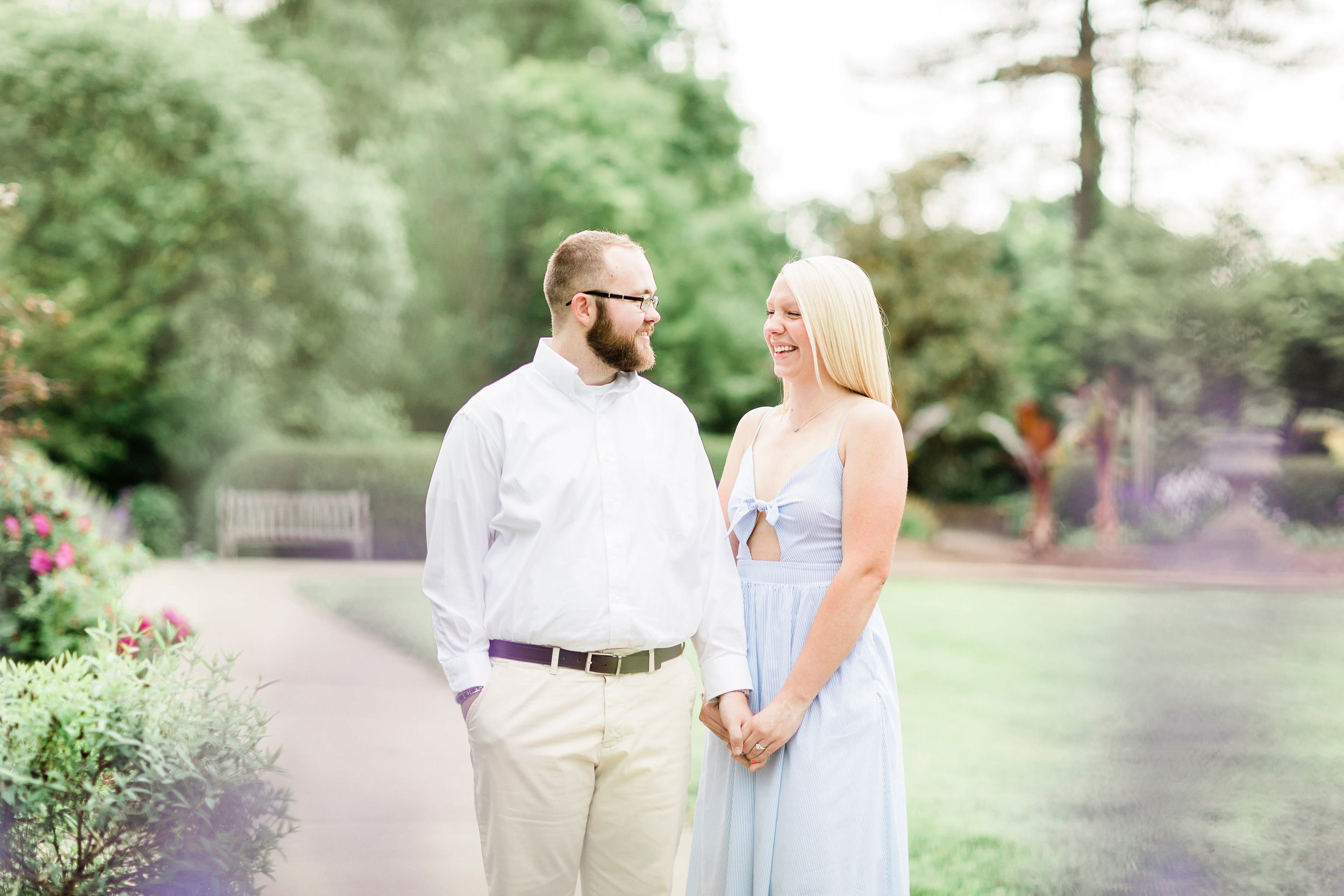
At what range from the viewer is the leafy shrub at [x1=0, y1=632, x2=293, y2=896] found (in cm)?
279

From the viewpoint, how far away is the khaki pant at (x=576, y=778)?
2357 mm

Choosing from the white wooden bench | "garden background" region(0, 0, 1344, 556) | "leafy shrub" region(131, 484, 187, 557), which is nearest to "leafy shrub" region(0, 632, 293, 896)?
the white wooden bench

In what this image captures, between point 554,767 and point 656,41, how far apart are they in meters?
25.9

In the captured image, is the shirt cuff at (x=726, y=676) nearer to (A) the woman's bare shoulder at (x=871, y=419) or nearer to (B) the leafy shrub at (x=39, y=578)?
(A) the woman's bare shoulder at (x=871, y=419)

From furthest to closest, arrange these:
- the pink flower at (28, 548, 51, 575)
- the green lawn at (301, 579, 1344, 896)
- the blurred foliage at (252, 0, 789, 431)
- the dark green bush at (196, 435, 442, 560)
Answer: the blurred foliage at (252, 0, 789, 431) → the dark green bush at (196, 435, 442, 560) → the pink flower at (28, 548, 51, 575) → the green lawn at (301, 579, 1344, 896)

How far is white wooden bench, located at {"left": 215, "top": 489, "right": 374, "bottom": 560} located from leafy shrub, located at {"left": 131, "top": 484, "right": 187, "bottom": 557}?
1.99ft

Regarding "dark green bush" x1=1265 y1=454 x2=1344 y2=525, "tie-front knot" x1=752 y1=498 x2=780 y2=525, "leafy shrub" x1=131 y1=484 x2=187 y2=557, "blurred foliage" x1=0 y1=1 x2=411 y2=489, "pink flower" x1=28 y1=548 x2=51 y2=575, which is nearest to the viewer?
"tie-front knot" x1=752 y1=498 x2=780 y2=525

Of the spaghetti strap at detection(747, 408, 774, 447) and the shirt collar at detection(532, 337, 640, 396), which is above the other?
the shirt collar at detection(532, 337, 640, 396)

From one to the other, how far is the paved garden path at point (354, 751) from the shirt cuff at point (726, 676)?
4.15 ft

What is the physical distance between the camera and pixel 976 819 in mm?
4812

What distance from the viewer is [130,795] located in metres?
2.77

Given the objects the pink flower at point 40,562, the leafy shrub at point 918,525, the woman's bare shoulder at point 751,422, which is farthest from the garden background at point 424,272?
the woman's bare shoulder at point 751,422

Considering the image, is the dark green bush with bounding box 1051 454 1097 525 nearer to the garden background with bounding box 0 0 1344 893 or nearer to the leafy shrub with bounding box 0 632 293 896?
the garden background with bounding box 0 0 1344 893

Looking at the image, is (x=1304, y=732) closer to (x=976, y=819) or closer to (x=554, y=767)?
(x=976, y=819)
